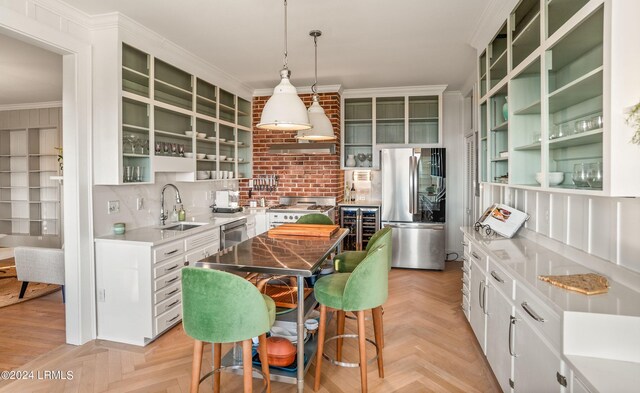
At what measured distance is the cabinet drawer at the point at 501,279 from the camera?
2.19 m

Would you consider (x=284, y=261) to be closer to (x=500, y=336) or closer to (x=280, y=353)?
(x=280, y=353)

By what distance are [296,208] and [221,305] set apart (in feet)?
11.6

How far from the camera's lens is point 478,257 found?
3008mm

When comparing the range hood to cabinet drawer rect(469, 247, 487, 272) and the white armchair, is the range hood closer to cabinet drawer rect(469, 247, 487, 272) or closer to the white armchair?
cabinet drawer rect(469, 247, 487, 272)

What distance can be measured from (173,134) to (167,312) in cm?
182

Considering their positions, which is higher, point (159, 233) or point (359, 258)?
point (159, 233)

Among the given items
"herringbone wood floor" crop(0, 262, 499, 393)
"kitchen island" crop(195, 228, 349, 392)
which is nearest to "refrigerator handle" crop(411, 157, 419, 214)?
"herringbone wood floor" crop(0, 262, 499, 393)

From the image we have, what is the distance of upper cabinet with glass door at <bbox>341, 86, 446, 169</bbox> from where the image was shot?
19.3 feet

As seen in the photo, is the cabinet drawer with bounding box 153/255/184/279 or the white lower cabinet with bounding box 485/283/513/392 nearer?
the white lower cabinet with bounding box 485/283/513/392

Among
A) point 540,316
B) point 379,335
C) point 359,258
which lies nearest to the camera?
point 540,316

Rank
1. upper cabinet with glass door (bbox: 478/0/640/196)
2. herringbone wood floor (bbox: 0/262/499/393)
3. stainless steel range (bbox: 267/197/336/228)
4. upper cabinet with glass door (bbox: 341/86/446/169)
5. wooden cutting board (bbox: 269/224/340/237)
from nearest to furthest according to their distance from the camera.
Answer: upper cabinet with glass door (bbox: 478/0/640/196), herringbone wood floor (bbox: 0/262/499/393), wooden cutting board (bbox: 269/224/340/237), stainless steel range (bbox: 267/197/336/228), upper cabinet with glass door (bbox: 341/86/446/169)

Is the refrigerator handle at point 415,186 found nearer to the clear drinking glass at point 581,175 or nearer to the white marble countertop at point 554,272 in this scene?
the white marble countertop at point 554,272

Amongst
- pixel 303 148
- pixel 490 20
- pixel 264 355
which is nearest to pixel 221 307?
pixel 264 355

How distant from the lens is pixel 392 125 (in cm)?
604
